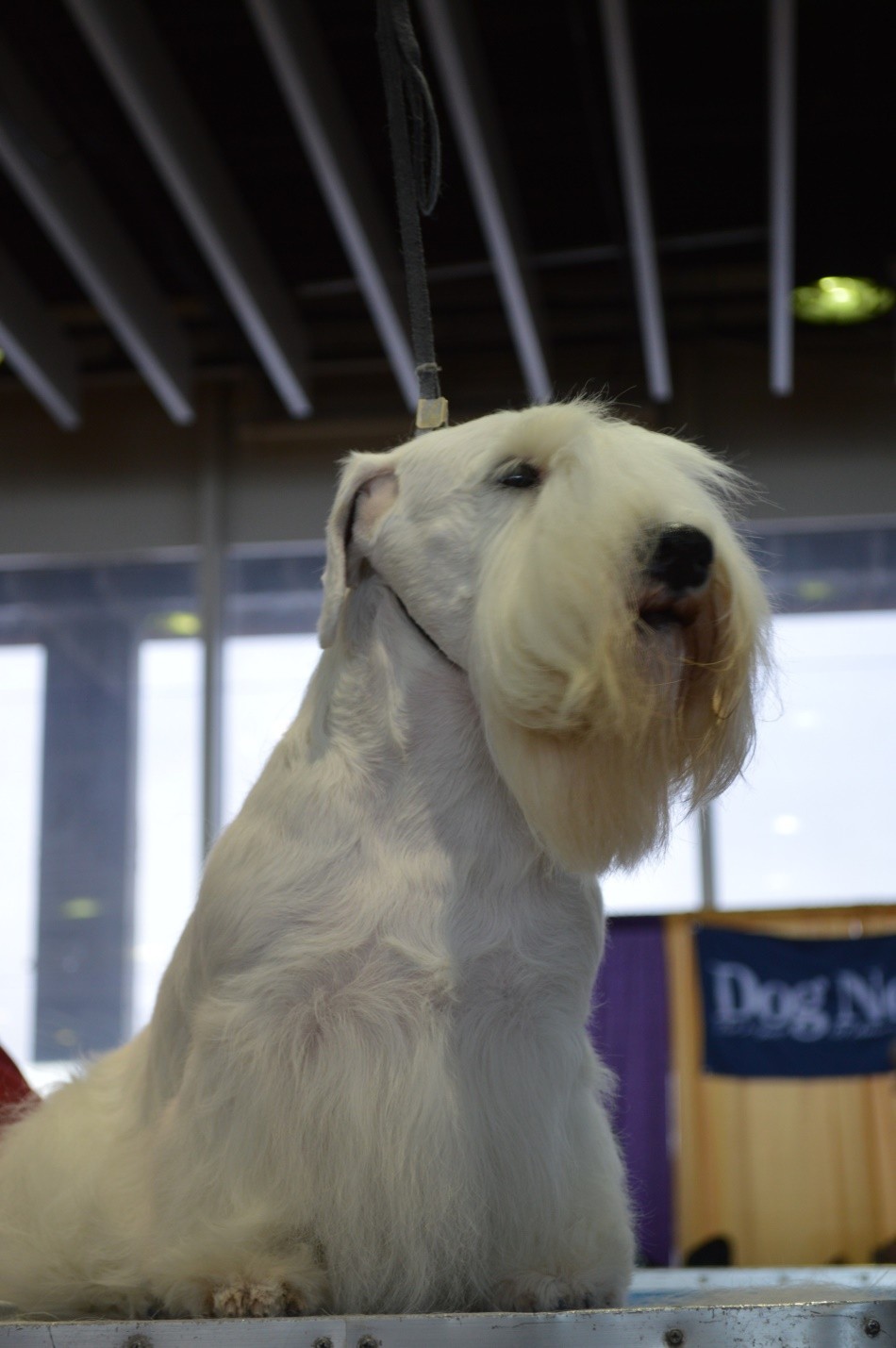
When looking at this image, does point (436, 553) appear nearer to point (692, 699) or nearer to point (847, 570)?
point (692, 699)

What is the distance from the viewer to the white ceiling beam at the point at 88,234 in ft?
19.5

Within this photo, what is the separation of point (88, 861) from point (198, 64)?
14.2ft

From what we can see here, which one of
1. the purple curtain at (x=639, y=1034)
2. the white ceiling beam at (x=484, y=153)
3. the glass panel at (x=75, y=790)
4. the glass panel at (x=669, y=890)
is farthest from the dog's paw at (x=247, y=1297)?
the glass panel at (x=75, y=790)

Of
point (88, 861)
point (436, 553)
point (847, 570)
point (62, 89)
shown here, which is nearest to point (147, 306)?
point (62, 89)

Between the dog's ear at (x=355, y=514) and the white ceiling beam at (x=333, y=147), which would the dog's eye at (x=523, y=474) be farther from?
the white ceiling beam at (x=333, y=147)

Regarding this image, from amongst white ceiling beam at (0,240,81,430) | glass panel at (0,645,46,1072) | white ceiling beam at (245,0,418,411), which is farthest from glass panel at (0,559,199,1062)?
white ceiling beam at (245,0,418,411)

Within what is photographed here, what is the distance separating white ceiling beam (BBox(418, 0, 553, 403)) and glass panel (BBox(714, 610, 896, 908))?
2313 mm

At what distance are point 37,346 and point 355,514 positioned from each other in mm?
6355

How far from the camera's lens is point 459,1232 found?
54.6 inches

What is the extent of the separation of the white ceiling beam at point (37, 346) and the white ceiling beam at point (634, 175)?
9.73 ft

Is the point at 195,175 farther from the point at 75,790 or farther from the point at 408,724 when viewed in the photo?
the point at 408,724

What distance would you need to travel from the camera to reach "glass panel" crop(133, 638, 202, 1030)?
8.21 meters

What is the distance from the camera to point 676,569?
1422 mm

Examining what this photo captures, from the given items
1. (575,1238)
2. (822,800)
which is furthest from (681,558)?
(822,800)
